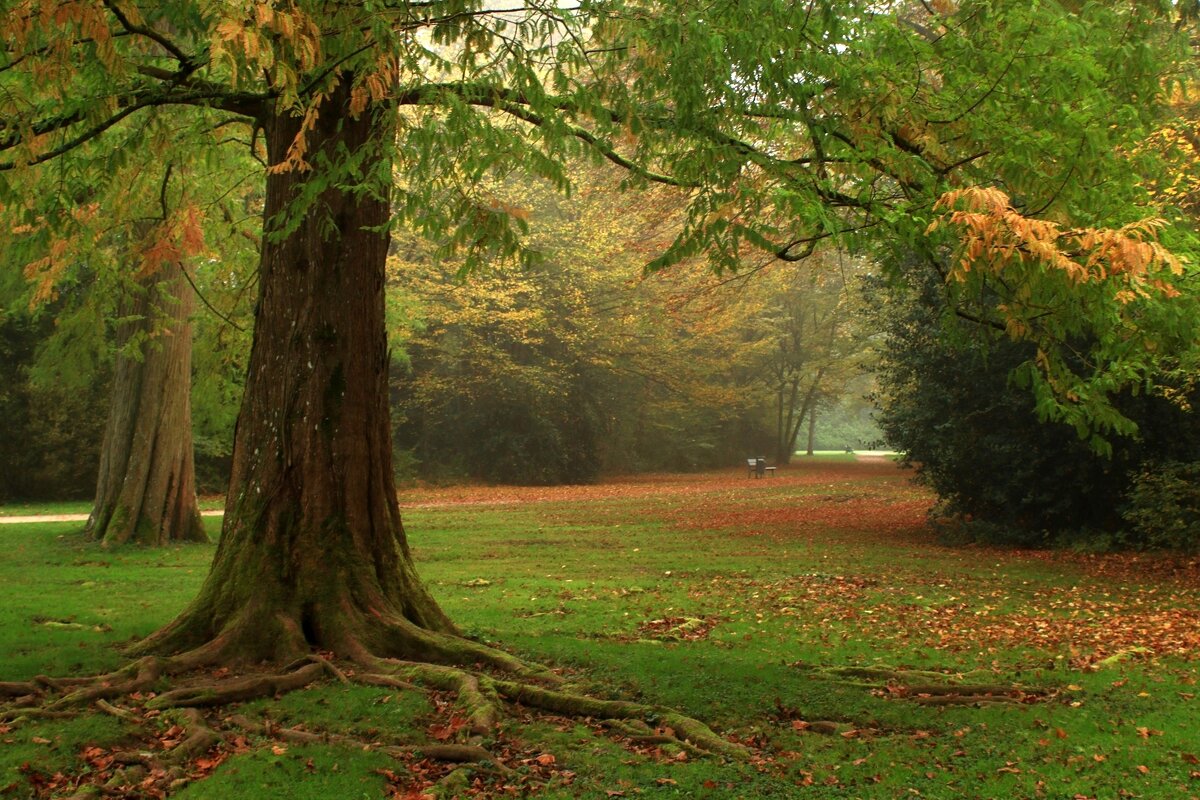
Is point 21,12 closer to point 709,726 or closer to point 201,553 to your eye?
point 709,726

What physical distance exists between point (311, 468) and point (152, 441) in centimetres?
1051

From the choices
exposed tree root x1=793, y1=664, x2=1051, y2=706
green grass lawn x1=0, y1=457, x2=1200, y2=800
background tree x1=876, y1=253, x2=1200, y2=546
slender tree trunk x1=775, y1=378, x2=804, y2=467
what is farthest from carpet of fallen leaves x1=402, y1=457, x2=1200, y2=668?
slender tree trunk x1=775, y1=378, x2=804, y2=467

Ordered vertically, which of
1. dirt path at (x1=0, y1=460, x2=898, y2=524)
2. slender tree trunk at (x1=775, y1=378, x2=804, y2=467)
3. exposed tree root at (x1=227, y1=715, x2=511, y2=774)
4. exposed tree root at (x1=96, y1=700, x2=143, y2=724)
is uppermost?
slender tree trunk at (x1=775, y1=378, x2=804, y2=467)

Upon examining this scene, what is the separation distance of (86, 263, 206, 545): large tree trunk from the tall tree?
952 cm

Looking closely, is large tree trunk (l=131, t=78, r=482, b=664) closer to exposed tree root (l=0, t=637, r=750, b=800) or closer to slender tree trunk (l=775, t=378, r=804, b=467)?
exposed tree root (l=0, t=637, r=750, b=800)

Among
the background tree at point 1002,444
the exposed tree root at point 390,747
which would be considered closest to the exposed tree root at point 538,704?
the exposed tree root at point 390,747

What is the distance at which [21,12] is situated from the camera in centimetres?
575

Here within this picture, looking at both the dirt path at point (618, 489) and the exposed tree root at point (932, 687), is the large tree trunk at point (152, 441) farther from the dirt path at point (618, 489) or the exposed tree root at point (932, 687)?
the exposed tree root at point (932, 687)

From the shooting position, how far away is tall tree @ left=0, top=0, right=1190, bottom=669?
7359 mm

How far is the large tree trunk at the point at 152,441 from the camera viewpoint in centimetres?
1758

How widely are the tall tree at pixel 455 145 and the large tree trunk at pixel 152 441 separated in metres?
9.52

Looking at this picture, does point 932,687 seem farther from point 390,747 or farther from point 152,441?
point 152,441

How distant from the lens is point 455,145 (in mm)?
7133

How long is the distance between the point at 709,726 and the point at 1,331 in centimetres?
2624
